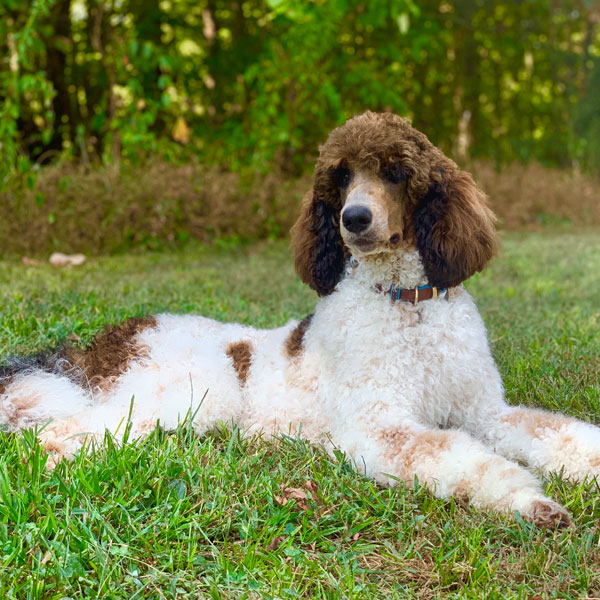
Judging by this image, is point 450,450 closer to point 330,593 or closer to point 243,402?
point 330,593

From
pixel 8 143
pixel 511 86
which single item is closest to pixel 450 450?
pixel 8 143

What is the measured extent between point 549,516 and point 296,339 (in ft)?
4.43

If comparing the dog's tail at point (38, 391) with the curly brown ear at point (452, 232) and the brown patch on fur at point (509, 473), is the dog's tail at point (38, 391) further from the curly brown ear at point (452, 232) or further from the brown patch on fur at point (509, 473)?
the brown patch on fur at point (509, 473)

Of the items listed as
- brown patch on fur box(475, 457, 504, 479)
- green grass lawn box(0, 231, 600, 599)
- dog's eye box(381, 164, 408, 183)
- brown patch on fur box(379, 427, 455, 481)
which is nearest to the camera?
green grass lawn box(0, 231, 600, 599)

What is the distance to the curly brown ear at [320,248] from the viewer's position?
2.99 m

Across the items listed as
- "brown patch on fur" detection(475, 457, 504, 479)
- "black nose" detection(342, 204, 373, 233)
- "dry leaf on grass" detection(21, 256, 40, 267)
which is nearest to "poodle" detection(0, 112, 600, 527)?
"black nose" detection(342, 204, 373, 233)

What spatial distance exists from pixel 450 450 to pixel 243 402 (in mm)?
1018

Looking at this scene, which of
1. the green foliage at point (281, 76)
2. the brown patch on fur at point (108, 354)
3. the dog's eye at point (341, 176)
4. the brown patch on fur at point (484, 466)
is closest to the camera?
the brown patch on fur at point (484, 466)

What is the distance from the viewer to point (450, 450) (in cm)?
239

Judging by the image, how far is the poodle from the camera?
260 cm

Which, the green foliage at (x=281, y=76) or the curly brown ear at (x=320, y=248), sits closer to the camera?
the curly brown ear at (x=320, y=248)

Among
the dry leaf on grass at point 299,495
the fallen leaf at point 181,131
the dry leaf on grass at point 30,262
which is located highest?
the fallen leaf at point 181,131

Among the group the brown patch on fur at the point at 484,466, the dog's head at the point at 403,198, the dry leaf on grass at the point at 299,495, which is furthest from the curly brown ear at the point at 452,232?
the dry leaf on grass at the point at 299,495

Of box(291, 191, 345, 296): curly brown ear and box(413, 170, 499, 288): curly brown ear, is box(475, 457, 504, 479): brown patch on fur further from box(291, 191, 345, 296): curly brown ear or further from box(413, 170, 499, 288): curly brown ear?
box(291, 191, 345, 296): curly brown ear
